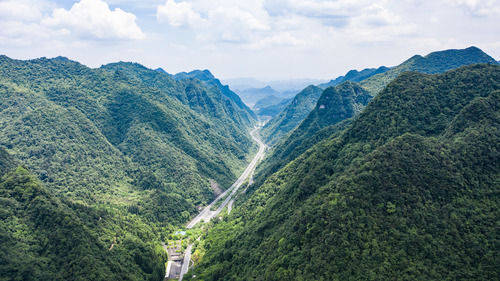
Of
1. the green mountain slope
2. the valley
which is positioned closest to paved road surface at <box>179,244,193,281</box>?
the valley

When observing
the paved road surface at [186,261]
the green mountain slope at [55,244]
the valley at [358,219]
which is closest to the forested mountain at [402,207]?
the valley at [358,219]

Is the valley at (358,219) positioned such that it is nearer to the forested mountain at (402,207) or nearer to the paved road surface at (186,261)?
the forested mountain at (402,207)

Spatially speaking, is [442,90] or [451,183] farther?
[442,90]

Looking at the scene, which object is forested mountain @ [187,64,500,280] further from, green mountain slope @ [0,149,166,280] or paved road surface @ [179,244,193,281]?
green mountain slope @ [0,149,166,280]

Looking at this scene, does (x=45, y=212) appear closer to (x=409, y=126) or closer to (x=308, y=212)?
(x=308, y=212)

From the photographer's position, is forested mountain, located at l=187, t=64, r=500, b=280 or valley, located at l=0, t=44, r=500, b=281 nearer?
forested mountain, located at l=187, t=64, r=500, b=280

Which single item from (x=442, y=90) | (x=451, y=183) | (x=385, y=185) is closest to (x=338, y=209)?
(x=385, y=185)

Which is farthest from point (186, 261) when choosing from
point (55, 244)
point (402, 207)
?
point (402, 207)
